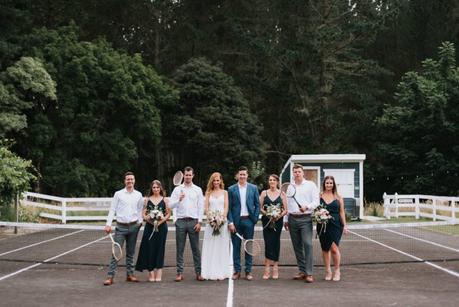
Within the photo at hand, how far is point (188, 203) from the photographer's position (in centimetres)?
1242

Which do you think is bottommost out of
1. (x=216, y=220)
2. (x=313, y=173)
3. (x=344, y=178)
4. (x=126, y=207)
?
(x=216, y=220)

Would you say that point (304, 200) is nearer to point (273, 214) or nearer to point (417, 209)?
point (273, 214)

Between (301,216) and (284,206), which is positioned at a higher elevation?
(284,206)

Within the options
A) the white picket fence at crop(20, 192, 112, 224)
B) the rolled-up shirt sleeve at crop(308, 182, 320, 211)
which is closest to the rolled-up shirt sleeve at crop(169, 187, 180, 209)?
the rolled-up shirt sleeve at crop(308, 182, 320, 211)

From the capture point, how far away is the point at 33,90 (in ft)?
121

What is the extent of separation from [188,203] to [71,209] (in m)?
19.3

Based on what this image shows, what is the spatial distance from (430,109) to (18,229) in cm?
2908

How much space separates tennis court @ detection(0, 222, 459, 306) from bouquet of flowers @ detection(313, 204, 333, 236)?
94 centimetres

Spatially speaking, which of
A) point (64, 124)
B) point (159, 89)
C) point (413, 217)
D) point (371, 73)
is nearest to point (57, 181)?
point (64, 124)

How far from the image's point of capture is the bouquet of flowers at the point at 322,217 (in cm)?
1215

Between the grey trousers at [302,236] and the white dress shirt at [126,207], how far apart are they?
270 centimetres

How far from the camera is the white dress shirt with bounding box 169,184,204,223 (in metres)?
12.4

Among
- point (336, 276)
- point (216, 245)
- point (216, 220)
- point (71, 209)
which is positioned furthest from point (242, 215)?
point (71, 209)

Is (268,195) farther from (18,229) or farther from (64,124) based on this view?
(64,124)
